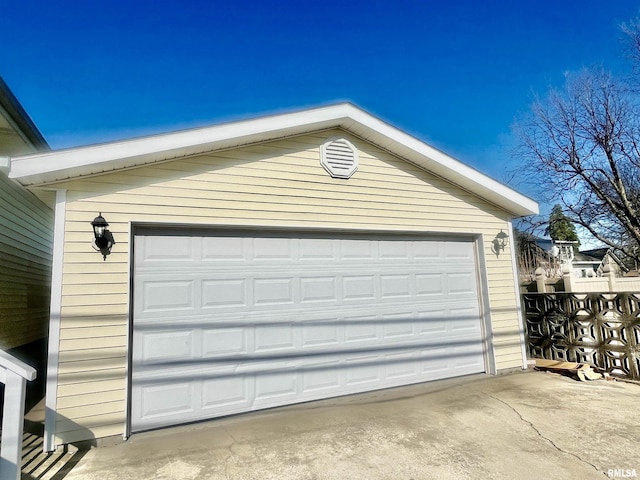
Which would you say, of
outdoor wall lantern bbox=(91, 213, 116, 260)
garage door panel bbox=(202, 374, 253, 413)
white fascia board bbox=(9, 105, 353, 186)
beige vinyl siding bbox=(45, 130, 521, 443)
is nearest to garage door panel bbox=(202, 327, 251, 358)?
garage door panel bbox=(202, 374, 253, 413)

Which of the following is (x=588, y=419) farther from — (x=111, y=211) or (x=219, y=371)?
(x=111, y=211)

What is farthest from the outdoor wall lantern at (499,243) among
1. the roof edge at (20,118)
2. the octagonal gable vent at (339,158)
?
the roof edge at (20,118)

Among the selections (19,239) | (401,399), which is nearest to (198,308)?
(401,399)

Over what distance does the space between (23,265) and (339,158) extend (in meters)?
5.38

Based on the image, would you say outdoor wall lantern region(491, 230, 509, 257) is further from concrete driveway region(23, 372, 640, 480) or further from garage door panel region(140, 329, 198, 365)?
garage door panel region(140, 329, 198, 365)

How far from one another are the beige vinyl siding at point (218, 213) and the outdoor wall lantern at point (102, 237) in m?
0.06

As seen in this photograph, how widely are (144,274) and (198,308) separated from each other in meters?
0.70

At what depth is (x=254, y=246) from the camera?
15.1 feet

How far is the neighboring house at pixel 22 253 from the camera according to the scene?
488 centimetres

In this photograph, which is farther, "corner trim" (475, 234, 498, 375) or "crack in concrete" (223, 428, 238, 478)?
"corner trim" (475, 234, 498, 375)

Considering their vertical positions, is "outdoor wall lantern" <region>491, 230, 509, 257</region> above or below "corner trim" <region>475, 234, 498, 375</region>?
above

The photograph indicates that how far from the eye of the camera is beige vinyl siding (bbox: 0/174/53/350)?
520 centimetres

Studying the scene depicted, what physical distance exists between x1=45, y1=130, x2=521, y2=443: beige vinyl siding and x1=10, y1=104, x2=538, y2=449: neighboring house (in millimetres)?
18

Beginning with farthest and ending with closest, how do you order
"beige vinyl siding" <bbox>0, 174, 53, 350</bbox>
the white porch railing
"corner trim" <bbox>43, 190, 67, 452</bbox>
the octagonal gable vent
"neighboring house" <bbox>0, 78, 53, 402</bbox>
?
"beige vinyl siding" <bbox>0, 174, 53, 350</bbox>, the octagonal gable vent, "neighboring house" <bbox>0, 78, 53, 402</bbox>, "corner trim" <bbox>43, 190, 67, 452</bbox>, the white porch railing
